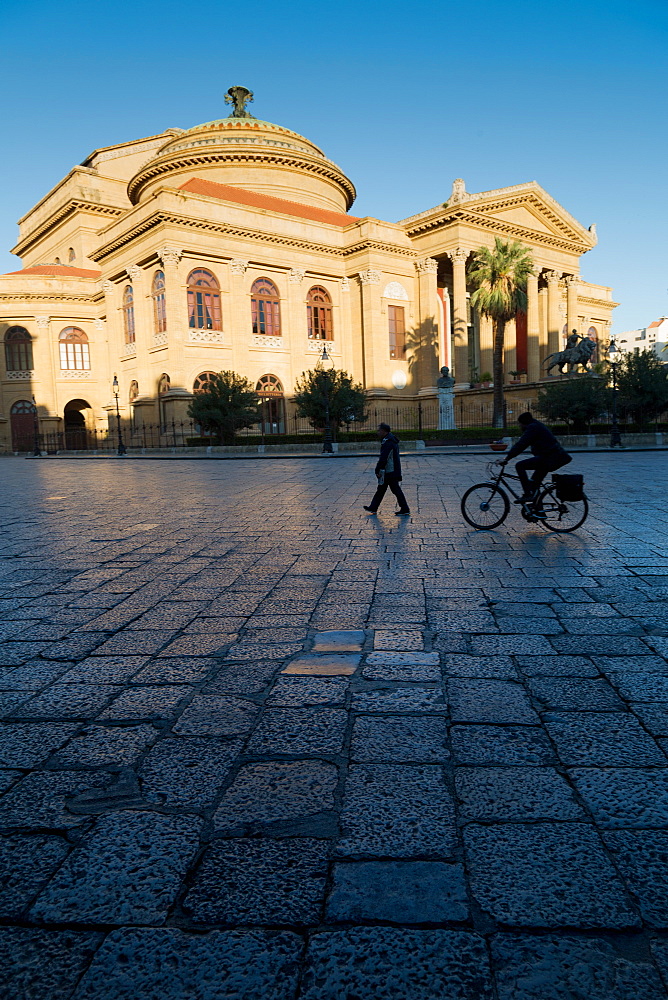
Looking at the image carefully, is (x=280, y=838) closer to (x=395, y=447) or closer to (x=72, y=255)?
(x=395, y=447)

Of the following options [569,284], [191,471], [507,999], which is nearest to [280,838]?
[507,999]

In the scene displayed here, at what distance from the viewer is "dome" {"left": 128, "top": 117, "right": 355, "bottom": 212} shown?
43.4 meters

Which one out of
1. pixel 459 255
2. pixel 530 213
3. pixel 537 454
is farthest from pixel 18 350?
pixel 537 454

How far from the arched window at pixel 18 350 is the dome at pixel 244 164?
11.8 meters

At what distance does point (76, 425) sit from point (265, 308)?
17.3m

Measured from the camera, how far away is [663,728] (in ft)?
9.25

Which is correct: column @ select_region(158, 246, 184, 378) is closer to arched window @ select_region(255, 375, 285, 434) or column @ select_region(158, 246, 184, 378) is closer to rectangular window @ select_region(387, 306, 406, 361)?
arched window @ select_region(255, 375, 285, 434)

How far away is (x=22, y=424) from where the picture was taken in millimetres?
45656

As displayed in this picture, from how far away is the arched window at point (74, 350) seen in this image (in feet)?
149

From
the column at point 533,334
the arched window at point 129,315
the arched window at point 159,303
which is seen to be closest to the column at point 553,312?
the column at point 533,334

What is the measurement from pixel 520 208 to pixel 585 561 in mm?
44617

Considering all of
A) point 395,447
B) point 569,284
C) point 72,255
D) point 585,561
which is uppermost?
point 72,255

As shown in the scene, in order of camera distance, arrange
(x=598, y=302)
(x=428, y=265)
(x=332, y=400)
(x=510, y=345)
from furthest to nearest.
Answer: (x=598, y=302)
(x=510, y=345)
(x=428, y=265)
(x=332, y=400)

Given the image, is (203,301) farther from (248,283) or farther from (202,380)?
(202,380)
